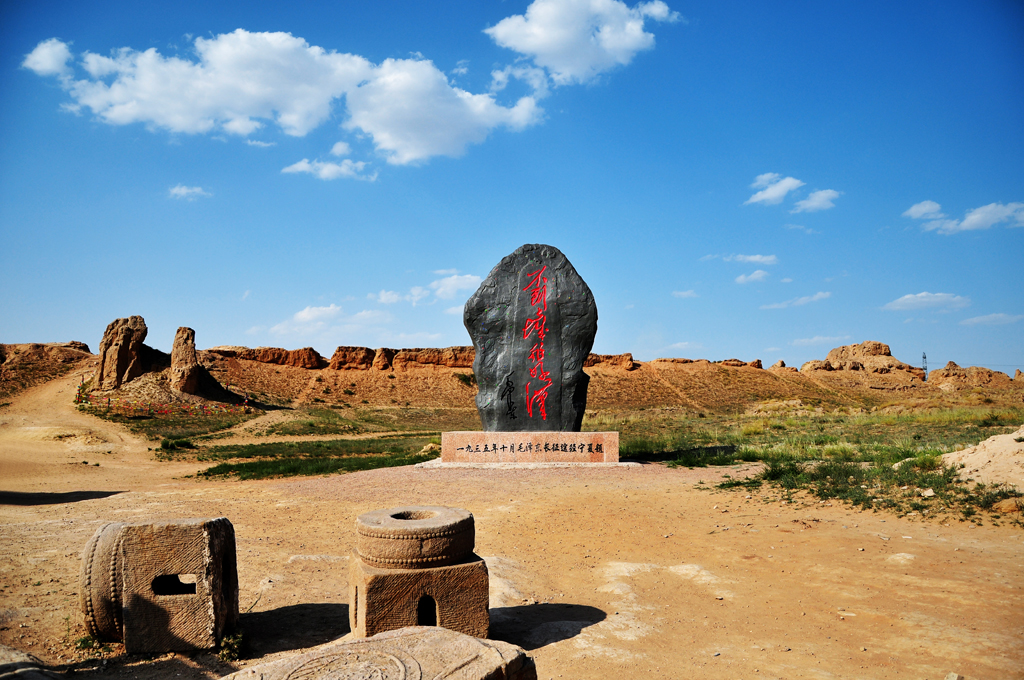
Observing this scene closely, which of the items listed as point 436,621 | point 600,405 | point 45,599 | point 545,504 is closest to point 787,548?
point 545,504

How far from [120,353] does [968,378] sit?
55.4 metres

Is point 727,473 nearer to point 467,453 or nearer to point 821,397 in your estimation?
point 467,453

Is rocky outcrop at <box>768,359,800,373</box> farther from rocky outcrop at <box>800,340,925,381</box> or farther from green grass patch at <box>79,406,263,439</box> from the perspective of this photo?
green grass patch at <box>79,406,263,439</box>

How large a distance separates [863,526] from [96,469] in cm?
1651

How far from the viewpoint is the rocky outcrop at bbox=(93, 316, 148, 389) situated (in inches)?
1124

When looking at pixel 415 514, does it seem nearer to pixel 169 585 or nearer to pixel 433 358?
pixel 169 585

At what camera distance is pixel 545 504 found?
9.77m

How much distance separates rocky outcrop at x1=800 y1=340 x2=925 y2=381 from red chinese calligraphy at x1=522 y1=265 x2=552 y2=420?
48621 mm

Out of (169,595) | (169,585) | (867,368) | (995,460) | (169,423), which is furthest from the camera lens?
(867,368)

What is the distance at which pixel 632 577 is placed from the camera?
20.5 feet

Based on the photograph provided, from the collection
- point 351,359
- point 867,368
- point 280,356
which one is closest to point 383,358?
point 351,359

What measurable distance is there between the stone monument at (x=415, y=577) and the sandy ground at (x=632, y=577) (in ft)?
2.08

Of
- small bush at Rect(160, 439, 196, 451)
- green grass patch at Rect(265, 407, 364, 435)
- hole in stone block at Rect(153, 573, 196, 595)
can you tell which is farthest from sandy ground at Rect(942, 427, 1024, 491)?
green grass patch at Rect(265, 407, 364, 435)

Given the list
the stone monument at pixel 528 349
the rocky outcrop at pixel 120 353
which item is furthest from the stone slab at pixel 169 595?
the rocky outcrop at pixel 120 353
